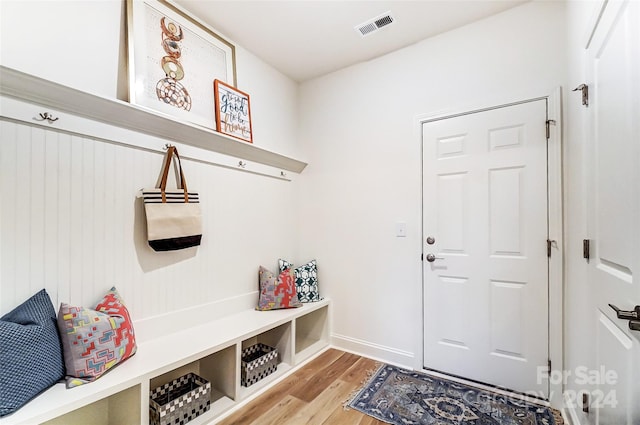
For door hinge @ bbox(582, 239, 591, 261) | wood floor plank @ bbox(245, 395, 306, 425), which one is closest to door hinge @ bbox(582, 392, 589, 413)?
door hinge @ bbox(582, 239, 591, 261)

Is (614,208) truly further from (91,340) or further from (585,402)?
(91,340)

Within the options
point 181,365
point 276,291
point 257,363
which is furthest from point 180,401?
point 276,291

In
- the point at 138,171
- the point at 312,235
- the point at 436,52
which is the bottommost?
the point at 312,235

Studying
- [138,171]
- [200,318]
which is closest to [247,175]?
[138,171]

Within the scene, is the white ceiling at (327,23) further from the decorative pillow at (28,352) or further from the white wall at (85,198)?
the decorative pillow at (28,352)

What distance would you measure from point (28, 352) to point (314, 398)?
156 cm

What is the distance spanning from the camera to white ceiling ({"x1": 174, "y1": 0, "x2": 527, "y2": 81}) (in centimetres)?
206

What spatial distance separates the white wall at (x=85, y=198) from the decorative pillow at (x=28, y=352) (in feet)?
0.35

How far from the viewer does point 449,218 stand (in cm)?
230

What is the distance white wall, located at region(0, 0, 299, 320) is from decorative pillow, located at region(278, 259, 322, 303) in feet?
2.01

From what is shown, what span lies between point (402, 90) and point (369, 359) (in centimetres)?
234

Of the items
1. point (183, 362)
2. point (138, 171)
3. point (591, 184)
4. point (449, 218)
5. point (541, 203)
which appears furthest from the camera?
point (449, 218)

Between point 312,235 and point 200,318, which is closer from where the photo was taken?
point 200,318

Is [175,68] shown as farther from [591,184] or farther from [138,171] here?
[591,184]
